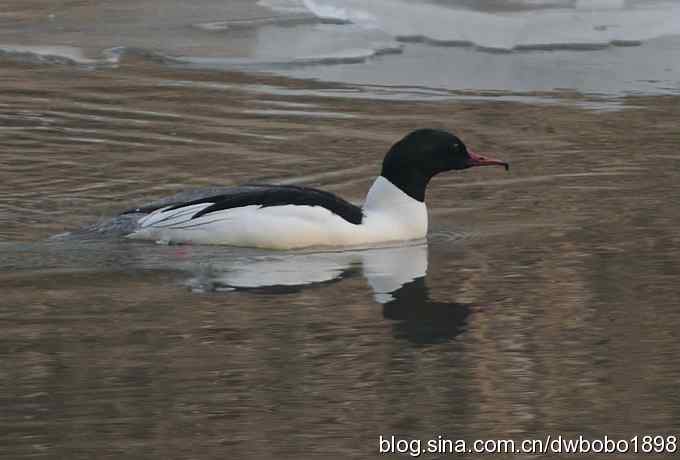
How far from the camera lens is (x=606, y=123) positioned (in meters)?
13.7

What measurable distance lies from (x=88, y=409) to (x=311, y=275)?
9.00 feet

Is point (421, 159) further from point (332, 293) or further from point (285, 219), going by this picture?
point (332, 293)

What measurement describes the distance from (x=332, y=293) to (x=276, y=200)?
126cm

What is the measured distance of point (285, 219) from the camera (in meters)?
10.0

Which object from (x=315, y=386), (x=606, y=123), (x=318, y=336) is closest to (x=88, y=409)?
(x=315, y=386)

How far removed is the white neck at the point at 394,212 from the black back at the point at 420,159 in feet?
0.17

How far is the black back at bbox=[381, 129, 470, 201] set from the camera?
10547 millimetres

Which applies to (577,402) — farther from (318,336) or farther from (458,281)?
(458,281)

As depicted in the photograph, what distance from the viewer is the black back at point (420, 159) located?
34.6 feet

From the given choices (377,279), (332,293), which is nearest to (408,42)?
(377,279)

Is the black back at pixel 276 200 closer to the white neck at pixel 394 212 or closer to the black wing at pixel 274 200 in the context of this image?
the black wing at pixel 274 200

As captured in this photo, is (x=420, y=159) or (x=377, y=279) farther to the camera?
(x=420, y=159)

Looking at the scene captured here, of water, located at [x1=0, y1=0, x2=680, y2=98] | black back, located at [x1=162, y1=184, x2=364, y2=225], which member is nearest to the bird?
black back, located at [x1=162, y1=184, x2=364, y2=225]

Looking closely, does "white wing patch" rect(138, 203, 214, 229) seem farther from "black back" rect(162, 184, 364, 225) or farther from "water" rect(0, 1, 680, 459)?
"water" rect(0, 1, 680, 459)
